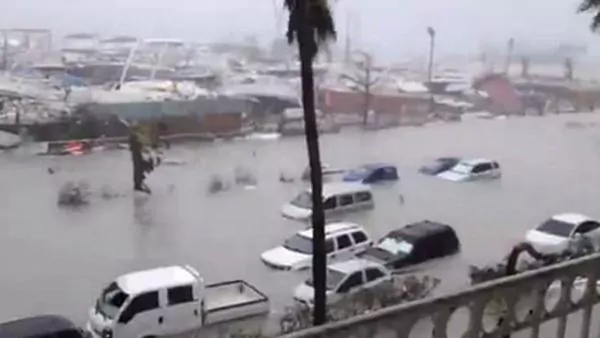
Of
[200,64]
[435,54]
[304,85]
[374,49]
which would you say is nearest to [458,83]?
[435,54]

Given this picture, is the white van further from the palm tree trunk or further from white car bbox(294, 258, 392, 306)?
the palm tree trunk

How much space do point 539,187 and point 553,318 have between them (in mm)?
2583

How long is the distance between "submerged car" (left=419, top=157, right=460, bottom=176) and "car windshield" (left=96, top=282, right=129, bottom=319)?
169 cm

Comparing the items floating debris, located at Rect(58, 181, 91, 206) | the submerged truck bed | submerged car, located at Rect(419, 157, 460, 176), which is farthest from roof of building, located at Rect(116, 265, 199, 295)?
submerged car, located at Rect(419, 157, 460, 176)

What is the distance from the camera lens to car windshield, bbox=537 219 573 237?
350 centimetres

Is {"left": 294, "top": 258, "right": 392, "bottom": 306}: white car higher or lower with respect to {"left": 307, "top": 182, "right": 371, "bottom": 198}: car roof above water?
lower

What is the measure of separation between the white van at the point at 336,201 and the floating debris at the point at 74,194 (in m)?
0.76

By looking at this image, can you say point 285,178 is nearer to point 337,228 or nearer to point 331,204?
point 331,204

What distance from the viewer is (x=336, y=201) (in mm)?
3312

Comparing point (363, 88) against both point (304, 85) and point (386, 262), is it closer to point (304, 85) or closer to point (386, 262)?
point (386, 262)

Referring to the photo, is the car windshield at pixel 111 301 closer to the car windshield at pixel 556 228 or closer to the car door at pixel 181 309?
the car door at pixel 181 309

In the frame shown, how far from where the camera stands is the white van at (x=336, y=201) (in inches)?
127

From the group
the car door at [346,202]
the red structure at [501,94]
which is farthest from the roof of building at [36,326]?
the red structure at [501,94]

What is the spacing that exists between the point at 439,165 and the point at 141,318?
180 cm
